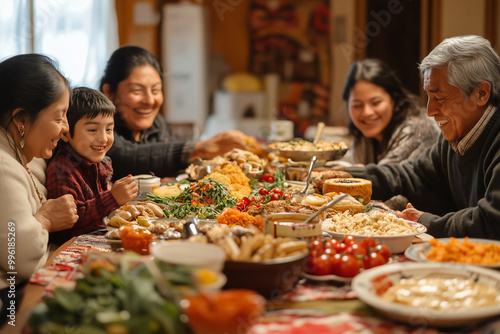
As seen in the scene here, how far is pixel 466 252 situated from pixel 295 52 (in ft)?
25.2

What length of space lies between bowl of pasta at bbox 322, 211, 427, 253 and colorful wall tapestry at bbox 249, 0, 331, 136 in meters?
6.94

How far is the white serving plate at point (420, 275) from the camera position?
112cm

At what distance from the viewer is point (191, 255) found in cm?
119

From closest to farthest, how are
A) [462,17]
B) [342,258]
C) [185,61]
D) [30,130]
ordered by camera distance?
[342,258], [30,130], [462,17], [185,61]

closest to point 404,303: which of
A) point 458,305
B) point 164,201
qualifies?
point 458,305

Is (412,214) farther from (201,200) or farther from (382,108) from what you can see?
(382,108)

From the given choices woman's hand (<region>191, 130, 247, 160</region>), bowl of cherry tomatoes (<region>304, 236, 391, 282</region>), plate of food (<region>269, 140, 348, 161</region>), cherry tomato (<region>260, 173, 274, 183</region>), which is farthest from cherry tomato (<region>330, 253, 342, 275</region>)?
woman's hand (<region>191, 130, 247, 160</region>)

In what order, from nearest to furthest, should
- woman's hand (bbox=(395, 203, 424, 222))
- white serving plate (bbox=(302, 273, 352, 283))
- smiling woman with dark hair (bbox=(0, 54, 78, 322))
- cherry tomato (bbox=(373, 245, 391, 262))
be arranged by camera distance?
white serving plate (bbox=(302, 273, 352, 283)) → cherry tomato (bbox=(373, 245, 391, 262)) → smiling woman with dark hair (bbox=(0, 54, 78, 322)) → woman's hand (bbox=(395, 203, 424, 222))

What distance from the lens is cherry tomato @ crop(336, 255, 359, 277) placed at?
1.42 metres

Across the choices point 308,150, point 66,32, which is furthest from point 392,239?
point 66,32

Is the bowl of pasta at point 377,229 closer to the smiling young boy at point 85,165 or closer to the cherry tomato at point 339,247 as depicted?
the cherry tomato at point 339,247

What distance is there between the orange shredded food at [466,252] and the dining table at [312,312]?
0.29 m

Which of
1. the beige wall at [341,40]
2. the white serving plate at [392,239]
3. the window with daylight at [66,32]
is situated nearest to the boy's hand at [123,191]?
the white serving plate at [392,239]

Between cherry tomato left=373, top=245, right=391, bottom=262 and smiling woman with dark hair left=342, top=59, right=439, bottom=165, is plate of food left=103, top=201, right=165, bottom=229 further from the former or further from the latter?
smiling woman with dark hair left=342, top=59, right=439, bottom=165
